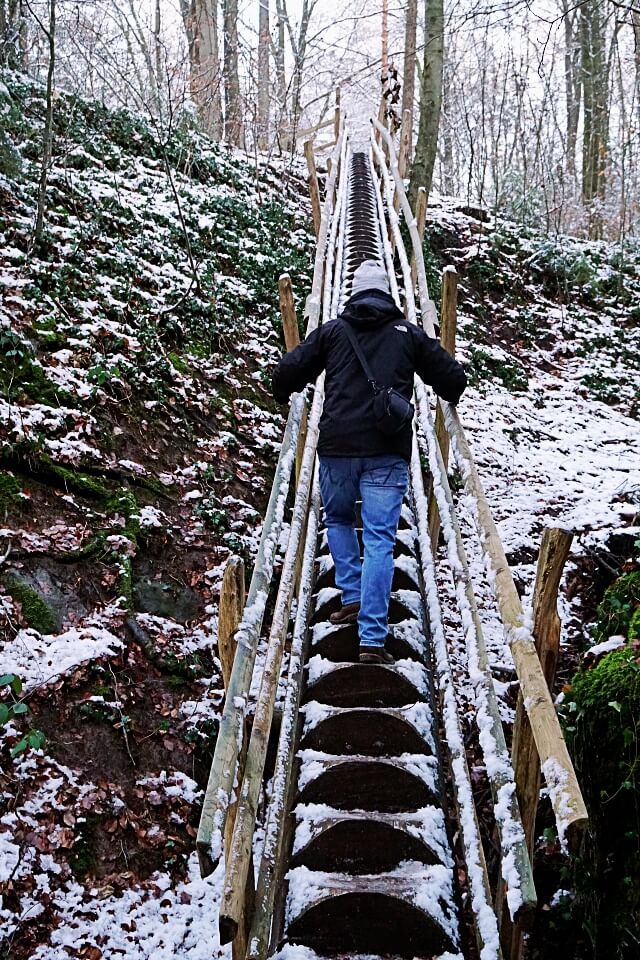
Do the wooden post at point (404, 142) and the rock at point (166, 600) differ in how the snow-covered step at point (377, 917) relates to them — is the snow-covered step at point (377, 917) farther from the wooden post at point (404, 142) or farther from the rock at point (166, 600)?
the wooden post at point (404, 142)

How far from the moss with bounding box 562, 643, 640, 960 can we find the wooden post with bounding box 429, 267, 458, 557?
156 centimetres

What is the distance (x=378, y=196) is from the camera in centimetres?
1091

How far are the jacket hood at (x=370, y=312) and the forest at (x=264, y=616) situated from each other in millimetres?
182

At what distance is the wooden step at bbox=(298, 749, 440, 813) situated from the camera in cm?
287

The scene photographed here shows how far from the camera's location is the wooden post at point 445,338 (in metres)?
5.06

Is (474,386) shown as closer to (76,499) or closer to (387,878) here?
(76,499)

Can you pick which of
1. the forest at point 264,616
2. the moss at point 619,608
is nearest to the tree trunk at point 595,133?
the forest at point 264,616

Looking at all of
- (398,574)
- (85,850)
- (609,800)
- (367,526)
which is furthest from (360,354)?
(85,850)

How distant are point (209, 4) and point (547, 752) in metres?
18.0

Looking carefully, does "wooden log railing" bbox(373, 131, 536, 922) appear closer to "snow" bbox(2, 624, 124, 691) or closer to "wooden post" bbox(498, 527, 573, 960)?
"wooden post" bbox(498, 527, 573, 960)

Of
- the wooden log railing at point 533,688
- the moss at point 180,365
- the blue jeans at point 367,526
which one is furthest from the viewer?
the moss at point 180,365

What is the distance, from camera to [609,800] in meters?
3.28

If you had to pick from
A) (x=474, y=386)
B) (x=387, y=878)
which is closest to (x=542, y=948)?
(x=387, y=878)

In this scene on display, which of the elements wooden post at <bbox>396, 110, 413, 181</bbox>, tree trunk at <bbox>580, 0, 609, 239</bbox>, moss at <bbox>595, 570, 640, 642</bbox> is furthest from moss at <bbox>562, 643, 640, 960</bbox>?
tree trunk at <bbox>580, 0, 609, 239</bbox>
